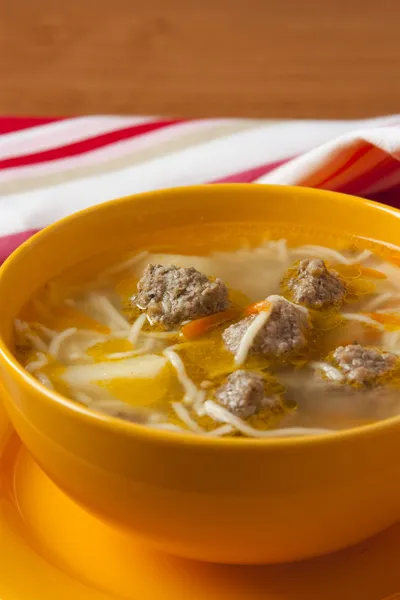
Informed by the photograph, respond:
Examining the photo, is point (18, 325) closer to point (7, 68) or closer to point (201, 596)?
point (201, 596)

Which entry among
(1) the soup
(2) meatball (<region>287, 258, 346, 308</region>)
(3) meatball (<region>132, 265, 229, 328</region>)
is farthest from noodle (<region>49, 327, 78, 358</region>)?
(2) meatball (<region>287, 258, 346, 308</region>)

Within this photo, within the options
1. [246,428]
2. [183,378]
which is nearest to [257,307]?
[183,378]

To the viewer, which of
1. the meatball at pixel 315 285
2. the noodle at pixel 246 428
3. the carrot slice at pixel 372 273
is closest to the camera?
the noodle at pixel 246 428

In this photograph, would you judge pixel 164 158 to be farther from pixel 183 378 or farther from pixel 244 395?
pixel 244 395

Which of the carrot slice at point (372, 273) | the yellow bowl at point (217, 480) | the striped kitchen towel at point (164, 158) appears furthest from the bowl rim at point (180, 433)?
the striped kitchen towel at point (164, 158)

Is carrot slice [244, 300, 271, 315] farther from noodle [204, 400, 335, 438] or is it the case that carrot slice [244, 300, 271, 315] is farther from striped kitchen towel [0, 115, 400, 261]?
striped kitchen towel [0, 115, 400, 261]

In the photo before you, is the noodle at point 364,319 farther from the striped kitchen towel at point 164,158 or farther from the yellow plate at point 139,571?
the striped kitchen towel at point 164,158
